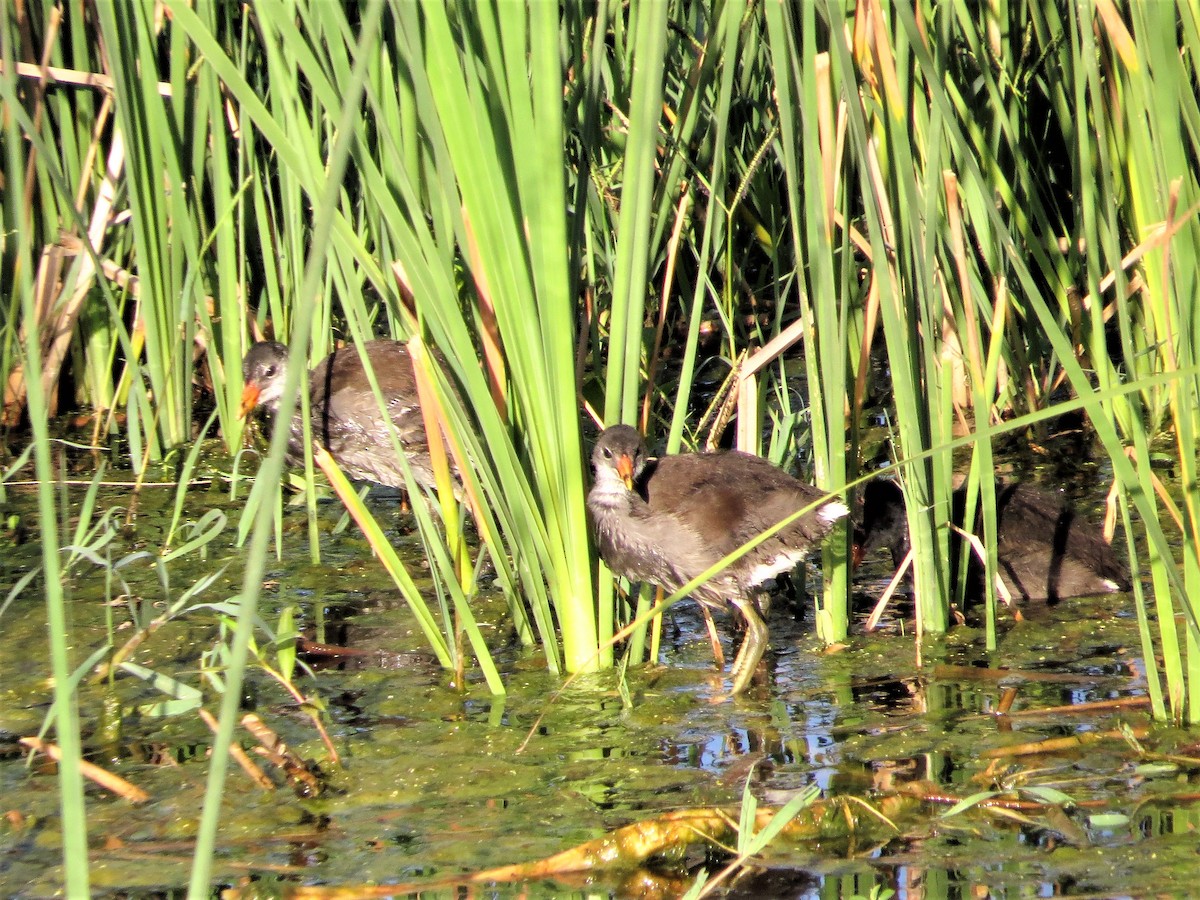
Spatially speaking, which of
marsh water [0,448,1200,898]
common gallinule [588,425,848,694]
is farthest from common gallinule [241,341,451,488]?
common gallinule [588,425,848,694]

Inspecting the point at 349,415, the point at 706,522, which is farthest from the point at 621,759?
the point at 349,415

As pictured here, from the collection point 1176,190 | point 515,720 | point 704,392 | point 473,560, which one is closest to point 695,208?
point 704,392

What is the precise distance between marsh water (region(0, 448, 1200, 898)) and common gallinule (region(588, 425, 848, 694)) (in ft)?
0.76

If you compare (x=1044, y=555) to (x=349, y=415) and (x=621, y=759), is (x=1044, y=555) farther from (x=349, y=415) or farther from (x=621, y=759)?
(x=349, y=415)

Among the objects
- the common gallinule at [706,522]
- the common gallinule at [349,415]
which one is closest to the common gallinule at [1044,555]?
the common gallinule at [706,522]

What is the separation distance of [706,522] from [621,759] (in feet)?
2.71

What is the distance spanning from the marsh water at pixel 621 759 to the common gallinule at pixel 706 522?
0.76 feet

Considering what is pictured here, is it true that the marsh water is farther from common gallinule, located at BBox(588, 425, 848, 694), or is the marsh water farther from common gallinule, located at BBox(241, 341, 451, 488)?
common gallinule, located at BBox(241, 341, 451, 488)

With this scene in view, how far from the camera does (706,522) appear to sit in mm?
→ 3850

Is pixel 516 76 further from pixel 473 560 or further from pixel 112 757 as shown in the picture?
pixel 473 560

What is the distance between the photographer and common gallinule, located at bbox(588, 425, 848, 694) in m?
3.70

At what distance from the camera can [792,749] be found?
128 inches

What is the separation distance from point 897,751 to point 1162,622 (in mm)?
613

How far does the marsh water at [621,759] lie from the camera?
264 centimetres
